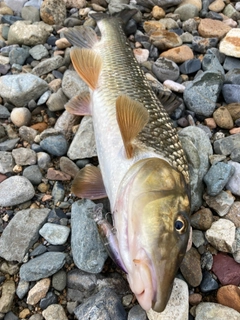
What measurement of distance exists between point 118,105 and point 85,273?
1642 mm

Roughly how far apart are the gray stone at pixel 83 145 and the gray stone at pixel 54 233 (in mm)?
976

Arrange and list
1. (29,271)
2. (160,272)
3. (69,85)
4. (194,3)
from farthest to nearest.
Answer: (194,3)
(69,85)
(29,271)
(160,272)

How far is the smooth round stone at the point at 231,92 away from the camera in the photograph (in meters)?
5.27

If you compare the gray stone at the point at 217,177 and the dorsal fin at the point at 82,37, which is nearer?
the gray stone at the point at 217,177

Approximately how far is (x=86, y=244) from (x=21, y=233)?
727mm

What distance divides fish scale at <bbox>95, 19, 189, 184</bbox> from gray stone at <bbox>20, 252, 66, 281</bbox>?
4.65 ft

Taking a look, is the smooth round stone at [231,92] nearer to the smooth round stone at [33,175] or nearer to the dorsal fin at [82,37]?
the dorsal fin at [82,37]

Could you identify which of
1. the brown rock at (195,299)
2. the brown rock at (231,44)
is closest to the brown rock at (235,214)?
the brown rock at (195,299)

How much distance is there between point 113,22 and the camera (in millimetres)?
5637

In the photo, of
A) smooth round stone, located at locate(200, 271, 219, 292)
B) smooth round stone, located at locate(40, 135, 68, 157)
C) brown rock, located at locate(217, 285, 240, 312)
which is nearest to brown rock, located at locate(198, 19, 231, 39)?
smooth round stone, located at locate(40, 135, 68, 157)

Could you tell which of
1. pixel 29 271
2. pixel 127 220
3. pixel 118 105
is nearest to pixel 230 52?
pixel 118 105

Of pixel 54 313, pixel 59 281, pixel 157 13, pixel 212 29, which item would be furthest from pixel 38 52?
pixel 54 313

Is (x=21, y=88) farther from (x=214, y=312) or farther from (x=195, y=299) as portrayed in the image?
(x=214, y=312)

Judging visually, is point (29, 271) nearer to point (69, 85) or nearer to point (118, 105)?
point (118, 105)
